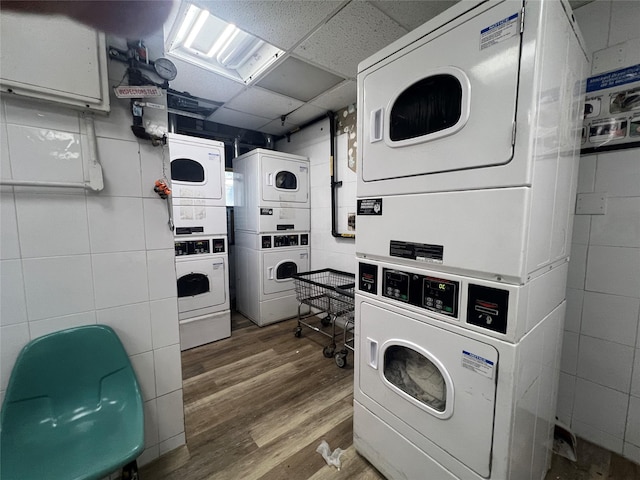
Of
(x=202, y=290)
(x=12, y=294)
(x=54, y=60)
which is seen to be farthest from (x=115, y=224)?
(x=202, y=290)

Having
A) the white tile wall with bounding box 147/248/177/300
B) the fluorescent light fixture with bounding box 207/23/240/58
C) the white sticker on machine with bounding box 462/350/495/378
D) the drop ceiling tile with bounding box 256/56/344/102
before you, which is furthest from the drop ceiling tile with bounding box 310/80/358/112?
the white sticker on machine with bounding box 462/350/495/378

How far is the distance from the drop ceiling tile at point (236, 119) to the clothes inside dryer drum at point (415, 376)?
295 cm

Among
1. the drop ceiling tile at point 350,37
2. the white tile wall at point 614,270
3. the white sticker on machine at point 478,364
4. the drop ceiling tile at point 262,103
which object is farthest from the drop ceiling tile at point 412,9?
the white sticker on machine at point 478,364

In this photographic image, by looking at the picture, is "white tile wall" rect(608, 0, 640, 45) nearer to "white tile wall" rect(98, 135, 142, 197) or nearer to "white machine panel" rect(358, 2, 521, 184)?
"white machine panel" rect(358, 2, 521, 184)

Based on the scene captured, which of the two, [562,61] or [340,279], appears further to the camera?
[340,279]

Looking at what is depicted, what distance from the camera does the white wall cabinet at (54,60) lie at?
0.94 m

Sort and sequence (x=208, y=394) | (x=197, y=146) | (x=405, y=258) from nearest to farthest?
(x=405, y=258) < (x=208, y=394) < (x=197, y=146)

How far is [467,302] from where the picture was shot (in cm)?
96

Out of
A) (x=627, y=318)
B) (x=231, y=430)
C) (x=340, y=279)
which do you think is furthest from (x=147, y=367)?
(x=627, y=318)

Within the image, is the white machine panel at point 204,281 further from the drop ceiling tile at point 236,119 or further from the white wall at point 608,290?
the white wall at point 608,290

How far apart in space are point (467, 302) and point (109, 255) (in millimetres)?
1572

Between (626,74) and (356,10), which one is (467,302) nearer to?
(626,74)

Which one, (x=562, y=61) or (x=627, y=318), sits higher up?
(x=562, y=61)

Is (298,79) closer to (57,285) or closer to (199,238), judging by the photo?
(199,238)
